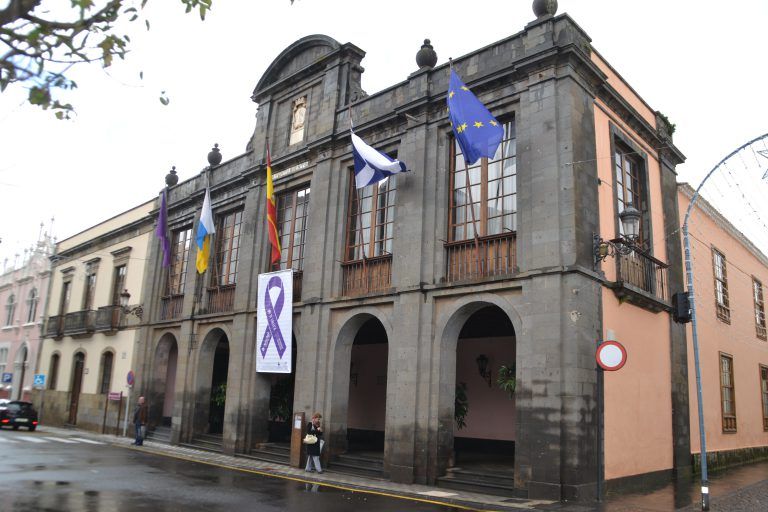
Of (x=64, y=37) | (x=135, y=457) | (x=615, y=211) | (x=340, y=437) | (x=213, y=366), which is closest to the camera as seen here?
(x=64, y=37)

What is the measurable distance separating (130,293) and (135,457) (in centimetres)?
1056

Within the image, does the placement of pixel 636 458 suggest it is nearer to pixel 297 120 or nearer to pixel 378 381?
pixel 378 381

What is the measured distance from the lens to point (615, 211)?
13.4 metres

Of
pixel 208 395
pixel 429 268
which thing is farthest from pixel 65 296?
pixel 429 268

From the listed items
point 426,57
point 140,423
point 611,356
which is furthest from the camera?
point 140,423

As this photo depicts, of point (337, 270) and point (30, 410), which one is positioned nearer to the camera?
point (337, 270)

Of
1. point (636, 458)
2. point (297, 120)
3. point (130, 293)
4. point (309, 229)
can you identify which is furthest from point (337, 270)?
point (130, 293)

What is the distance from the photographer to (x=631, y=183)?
14.9m

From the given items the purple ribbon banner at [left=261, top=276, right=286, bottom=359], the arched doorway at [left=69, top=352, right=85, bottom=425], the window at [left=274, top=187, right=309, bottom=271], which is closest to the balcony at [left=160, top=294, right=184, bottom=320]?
the window at [left=274, top=187, right=309, bottom=271]

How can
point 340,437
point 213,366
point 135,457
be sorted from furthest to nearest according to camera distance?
1. point 213,366
2. point 135,457
3. point 340,437

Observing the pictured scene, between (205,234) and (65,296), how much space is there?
15818 millimetres

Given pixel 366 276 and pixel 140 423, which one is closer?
pixel 366 276

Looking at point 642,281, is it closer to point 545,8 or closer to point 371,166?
point 545,8

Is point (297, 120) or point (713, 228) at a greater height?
point (297, 120)
